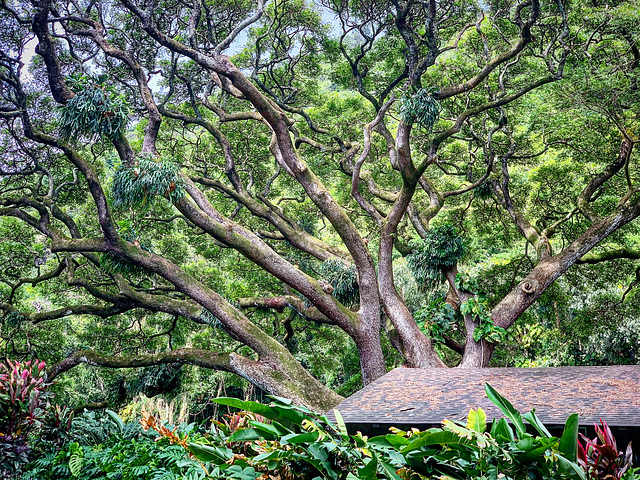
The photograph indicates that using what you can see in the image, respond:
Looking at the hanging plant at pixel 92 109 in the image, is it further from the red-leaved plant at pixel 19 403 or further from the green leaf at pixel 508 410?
the green leaf at pixel 508 410

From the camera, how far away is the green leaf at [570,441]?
4.76ft

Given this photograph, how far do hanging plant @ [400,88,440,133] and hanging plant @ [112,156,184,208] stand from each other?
3.44m

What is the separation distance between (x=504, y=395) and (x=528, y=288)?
15.4 feet

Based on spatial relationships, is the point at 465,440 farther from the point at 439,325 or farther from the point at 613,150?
the point at 613,150

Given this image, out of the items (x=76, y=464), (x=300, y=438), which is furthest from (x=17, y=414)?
(x=300, y=438)

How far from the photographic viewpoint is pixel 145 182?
20.8ft

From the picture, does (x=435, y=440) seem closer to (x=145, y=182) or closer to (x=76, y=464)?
(x=76, y=464)

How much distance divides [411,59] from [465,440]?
277 inches

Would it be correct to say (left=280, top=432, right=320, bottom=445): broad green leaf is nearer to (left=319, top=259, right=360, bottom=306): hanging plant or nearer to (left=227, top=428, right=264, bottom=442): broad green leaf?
(left=227, top=428, right=264, bottom=442): broad green leaf

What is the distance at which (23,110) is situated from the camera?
700cm

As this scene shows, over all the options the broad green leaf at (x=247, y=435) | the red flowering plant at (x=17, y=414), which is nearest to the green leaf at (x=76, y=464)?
the red flowering plant at (x=17, y=414)

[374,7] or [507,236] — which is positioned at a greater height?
[374,7]

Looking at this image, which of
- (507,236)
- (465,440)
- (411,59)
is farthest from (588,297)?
(465,440)

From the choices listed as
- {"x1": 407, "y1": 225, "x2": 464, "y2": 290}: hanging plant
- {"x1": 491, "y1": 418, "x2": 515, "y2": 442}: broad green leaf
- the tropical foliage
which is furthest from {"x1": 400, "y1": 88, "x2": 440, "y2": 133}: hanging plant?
{"x1": 491, "y1": 418, "x2": 515, "y2": 442}: broad green leaf
